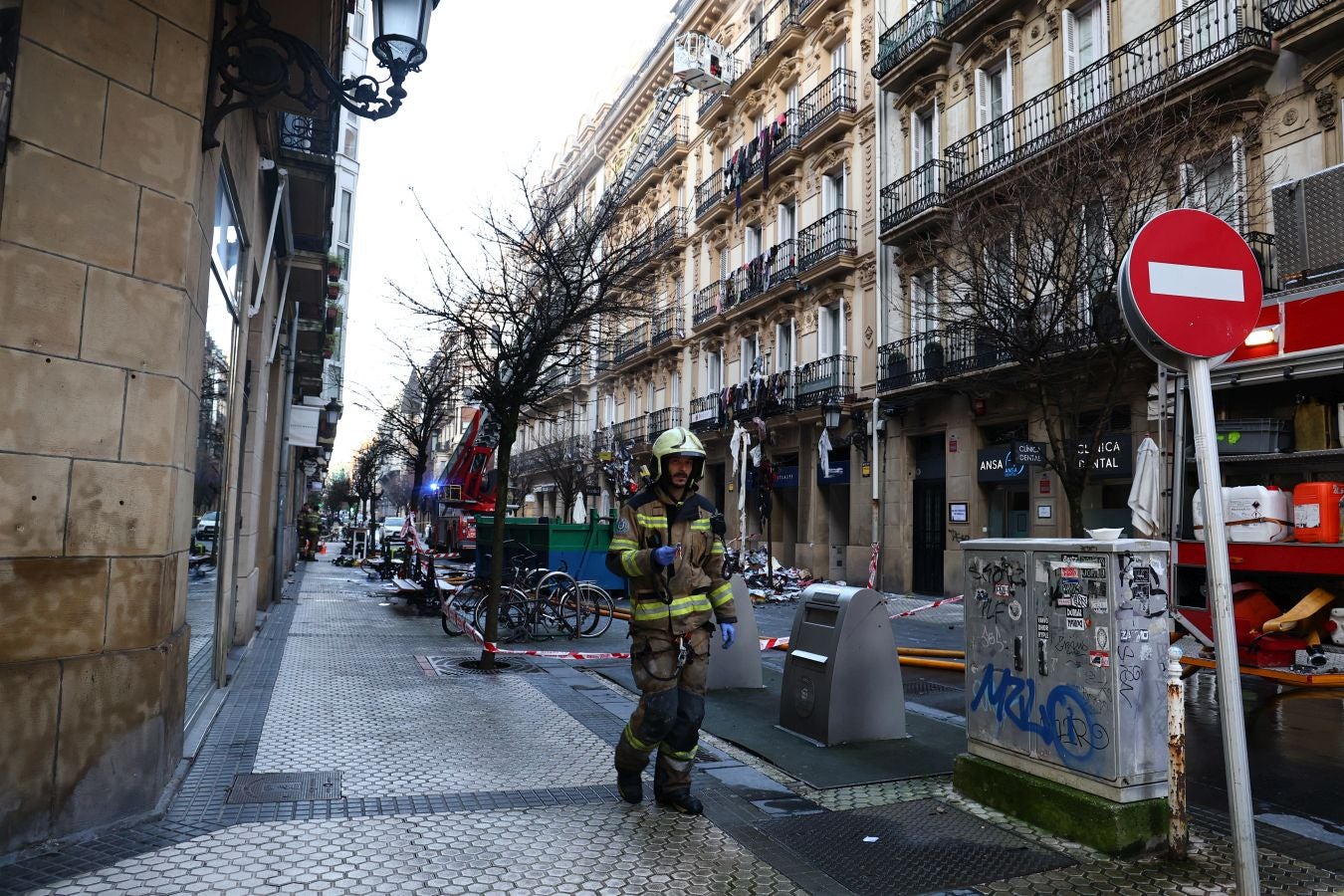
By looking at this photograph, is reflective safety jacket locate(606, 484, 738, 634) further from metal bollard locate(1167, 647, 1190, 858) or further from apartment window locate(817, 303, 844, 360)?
apartment window locate(817, 303, 844, 360)

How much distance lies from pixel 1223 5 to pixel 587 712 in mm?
15505

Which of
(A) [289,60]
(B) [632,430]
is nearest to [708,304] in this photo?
A: (B) [632,430]

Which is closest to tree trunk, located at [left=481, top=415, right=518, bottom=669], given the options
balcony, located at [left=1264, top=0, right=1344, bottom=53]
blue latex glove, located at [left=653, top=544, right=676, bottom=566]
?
blue latex glove, located at [left=653, top=544, right=676, bottom=566]

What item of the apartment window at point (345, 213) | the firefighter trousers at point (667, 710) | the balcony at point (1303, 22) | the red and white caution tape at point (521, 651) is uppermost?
the apartment window at point (345, 213)

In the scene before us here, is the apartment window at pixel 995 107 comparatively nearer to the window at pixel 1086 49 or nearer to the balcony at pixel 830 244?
the window at pixel 1086 49

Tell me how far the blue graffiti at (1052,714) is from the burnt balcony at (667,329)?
30.4 meters

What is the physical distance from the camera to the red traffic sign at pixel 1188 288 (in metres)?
3.51

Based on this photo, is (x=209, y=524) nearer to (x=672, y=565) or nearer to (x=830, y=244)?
(x=672, y=565)

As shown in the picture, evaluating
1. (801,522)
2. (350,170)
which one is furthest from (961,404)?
(350,170)

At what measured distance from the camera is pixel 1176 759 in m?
4.01

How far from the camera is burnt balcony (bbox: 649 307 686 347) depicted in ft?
115

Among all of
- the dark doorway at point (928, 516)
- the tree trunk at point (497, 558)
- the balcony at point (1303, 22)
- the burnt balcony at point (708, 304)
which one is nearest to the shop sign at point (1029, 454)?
the dark doorway at point (928, 516)

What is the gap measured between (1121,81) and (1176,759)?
1653cm

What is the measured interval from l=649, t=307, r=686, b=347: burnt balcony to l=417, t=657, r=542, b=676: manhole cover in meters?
25.7
